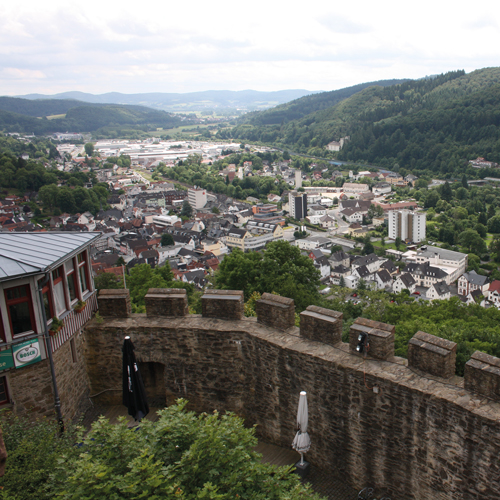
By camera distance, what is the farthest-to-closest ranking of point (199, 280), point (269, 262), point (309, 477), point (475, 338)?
1. point (199, 280)
2. point (269, 262)
3. point (475, 338)
4. point (309, 477)

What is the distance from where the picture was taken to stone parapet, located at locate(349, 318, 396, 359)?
709 cm

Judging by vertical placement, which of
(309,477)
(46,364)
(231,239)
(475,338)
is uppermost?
(46,364)

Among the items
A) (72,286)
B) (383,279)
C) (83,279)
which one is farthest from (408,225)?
(72,286)

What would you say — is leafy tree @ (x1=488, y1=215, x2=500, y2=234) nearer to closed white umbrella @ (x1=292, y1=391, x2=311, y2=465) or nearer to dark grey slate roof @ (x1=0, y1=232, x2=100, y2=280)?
closed white umbrella @ (x1=292, y1=391, x2=311, y2=465)

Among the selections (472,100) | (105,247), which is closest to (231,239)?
(105,247)

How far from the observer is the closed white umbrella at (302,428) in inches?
282

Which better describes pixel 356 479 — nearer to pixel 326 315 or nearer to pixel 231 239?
pixel 326 315

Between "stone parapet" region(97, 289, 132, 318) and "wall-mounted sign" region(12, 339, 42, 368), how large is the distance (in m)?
1.89

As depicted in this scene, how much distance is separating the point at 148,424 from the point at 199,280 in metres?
48.8

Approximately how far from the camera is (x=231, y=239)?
8338cm

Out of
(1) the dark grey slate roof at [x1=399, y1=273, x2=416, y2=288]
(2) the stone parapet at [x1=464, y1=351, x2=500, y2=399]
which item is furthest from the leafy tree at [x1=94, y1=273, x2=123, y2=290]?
(1) the dark grey slate roof at [x1=399, y1=273, x2=416, y2=288]

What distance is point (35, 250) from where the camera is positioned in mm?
7789

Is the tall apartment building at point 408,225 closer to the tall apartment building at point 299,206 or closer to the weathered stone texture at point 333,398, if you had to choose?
the tall apartment building at point 299,206

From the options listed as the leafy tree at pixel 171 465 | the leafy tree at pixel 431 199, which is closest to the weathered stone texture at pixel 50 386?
the leafy tree at pixel 171 465
